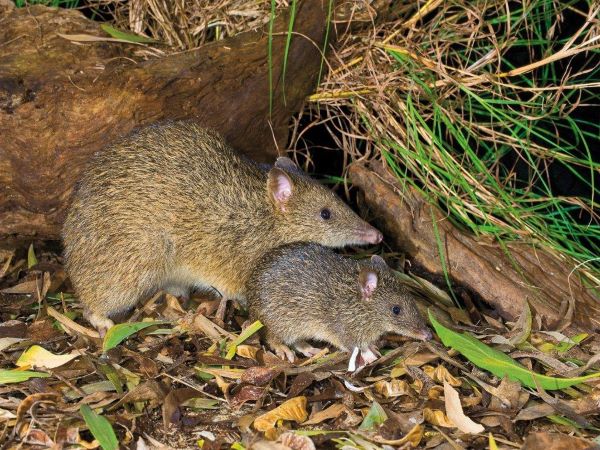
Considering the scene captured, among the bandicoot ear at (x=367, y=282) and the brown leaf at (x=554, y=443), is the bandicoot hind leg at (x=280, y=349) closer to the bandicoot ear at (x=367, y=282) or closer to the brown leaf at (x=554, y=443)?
the bandicoot ear at (x=367, y=282)

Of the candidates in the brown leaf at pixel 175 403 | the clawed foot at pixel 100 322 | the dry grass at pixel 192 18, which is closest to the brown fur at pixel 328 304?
the brown leaf at pixel 175 403

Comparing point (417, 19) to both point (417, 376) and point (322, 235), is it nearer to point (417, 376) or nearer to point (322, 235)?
point (322, 235)

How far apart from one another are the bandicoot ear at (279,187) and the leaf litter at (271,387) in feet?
2.81

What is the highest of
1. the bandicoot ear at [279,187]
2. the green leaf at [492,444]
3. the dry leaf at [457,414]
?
the bandicoot ear at [279,187]

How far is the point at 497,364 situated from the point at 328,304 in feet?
3.50

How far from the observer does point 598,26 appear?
5387 mm

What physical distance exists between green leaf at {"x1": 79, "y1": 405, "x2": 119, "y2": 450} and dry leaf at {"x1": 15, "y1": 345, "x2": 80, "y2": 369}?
1.87ft

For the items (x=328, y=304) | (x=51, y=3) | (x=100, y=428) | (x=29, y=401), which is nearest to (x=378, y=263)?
(x=328, y=304)

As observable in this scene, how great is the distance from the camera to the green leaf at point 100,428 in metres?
4.00

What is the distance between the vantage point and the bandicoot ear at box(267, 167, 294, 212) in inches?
210

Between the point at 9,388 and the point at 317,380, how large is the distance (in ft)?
5.42

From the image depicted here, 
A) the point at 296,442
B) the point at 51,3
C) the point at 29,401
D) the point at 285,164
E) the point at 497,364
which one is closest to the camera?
the point at 296,442

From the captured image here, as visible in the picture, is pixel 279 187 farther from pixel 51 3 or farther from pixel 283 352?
pixel 51 3

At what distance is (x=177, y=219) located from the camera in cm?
521
